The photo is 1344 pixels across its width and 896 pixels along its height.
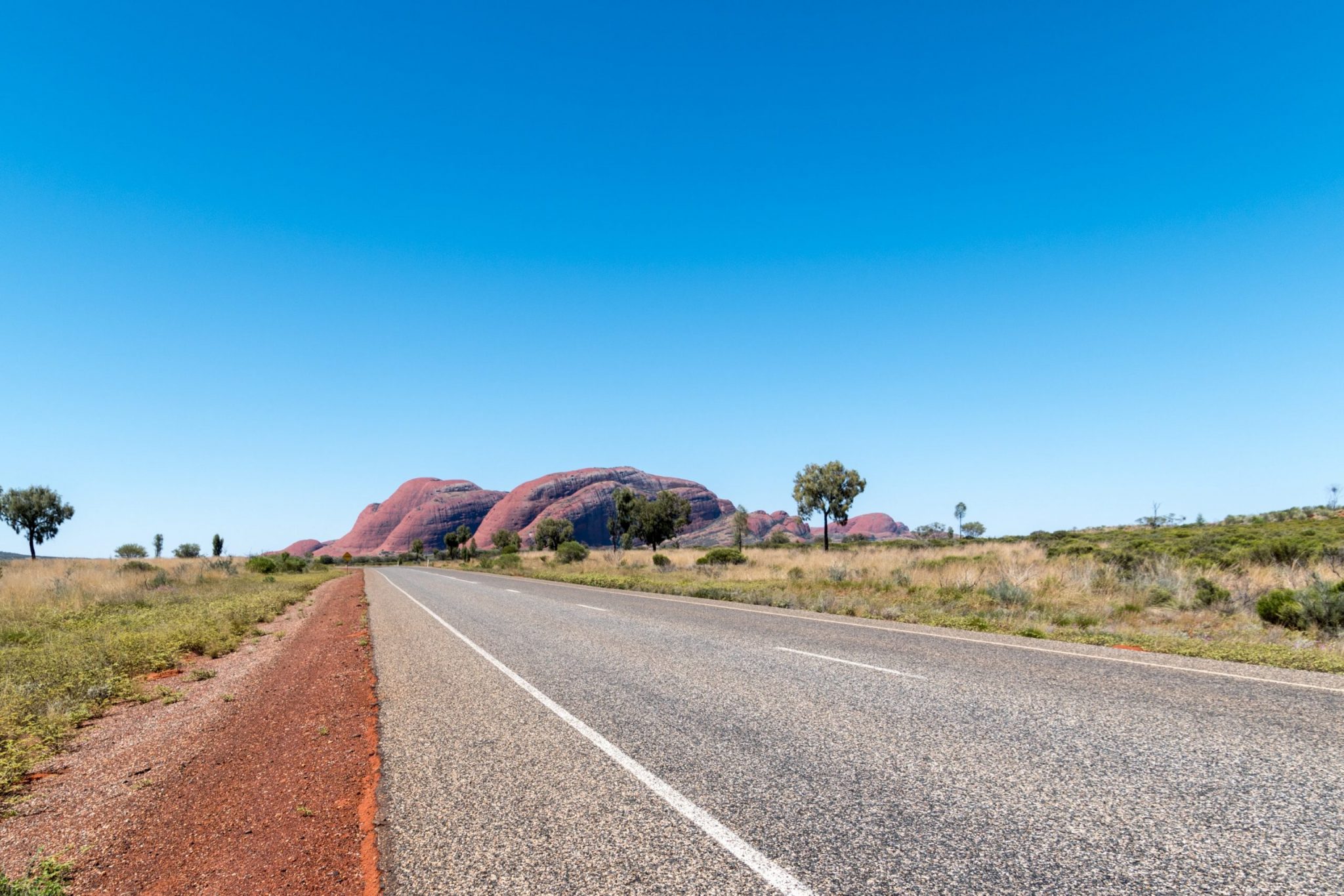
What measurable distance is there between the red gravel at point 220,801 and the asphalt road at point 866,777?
1.06 ft

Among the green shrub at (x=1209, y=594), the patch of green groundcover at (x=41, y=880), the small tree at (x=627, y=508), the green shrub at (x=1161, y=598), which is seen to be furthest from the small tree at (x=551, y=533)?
the patch of green groundcover at (x=41, y=880)

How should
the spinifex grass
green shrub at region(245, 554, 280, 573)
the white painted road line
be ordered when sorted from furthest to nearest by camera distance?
green shrub at region(245, 554, 280, 573)
the spinifex grass
the white painted road line

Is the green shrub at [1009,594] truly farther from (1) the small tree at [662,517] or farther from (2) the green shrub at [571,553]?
(1) the small tree at [662,517]

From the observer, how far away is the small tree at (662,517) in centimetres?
6912

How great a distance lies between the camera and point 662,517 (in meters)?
69.2

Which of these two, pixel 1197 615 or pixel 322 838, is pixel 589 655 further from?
pixel 1197 615

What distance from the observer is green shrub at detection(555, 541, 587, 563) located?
4941cm

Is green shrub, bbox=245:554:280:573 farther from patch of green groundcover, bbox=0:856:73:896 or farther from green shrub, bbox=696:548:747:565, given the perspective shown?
patch of green groundcover, bbox=0:856:73:896

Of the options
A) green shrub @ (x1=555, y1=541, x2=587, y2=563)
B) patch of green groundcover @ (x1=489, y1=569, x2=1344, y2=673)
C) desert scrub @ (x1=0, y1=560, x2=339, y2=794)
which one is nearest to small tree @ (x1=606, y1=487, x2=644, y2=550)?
green shrub @ (x1=555, y1=541, x2=587, y2=563)

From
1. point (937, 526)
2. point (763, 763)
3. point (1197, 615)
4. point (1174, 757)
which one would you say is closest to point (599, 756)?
point (763, 763)

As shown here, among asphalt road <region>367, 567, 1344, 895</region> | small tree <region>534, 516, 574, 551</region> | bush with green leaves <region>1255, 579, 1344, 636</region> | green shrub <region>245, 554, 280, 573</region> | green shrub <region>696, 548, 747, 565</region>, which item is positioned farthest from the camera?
small tree <region>534, 516, 574, 551</region>

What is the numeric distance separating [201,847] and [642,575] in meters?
27.0

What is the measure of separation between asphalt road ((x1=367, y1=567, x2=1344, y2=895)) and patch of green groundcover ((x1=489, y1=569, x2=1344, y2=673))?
746 millimetres

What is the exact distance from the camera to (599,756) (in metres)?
4.94
